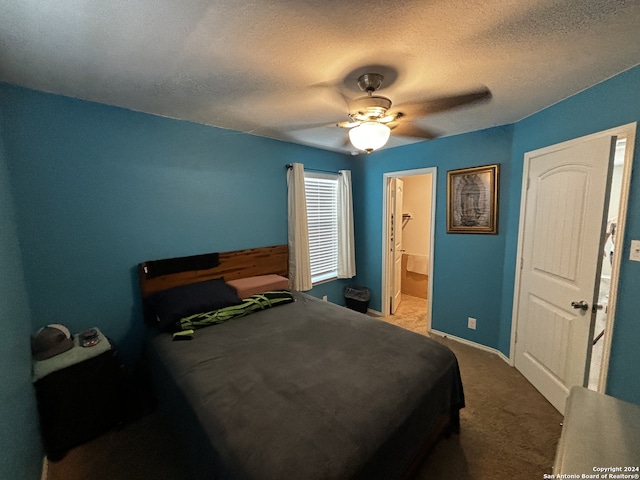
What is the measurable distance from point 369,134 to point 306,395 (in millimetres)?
1570

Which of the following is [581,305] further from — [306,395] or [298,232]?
[298,232]

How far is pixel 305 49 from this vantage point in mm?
1363

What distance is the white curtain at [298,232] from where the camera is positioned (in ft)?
10.6

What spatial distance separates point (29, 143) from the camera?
177cm

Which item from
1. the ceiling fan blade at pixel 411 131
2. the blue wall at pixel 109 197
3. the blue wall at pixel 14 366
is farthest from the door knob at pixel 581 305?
the blue wall at pixel 14 366

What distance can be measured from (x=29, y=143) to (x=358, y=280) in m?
3.76

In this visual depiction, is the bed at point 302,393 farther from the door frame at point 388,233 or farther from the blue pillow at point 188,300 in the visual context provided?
the door frame at point 388,233

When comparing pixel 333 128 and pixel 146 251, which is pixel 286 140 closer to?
pixel 333 128

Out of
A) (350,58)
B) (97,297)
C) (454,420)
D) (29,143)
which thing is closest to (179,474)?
(97,297)

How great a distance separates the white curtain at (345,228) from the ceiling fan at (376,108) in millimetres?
1608

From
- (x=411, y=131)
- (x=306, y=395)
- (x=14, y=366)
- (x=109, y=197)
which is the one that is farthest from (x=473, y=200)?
(x=14, y=366)

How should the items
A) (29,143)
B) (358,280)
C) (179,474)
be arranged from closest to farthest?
(179,474) < (29,143) < (358,280)

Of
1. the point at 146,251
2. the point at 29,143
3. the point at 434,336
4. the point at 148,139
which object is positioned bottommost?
the point at 434,336

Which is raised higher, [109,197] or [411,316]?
[109,197]
